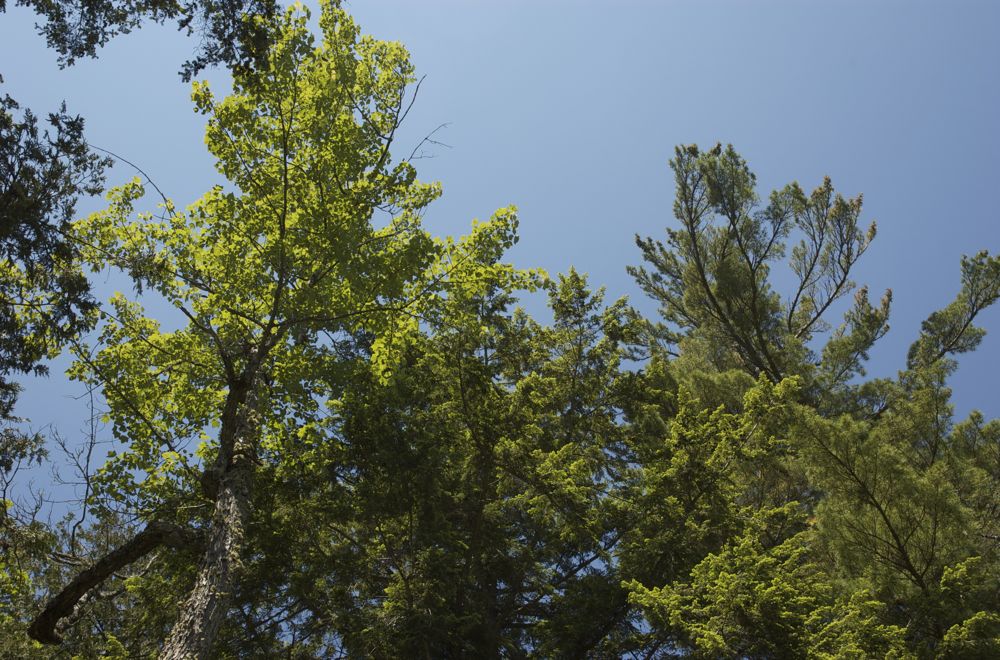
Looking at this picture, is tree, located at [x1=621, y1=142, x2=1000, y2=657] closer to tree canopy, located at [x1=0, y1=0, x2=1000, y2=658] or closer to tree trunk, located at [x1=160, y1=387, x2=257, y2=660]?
tree canopy, located at [x1=0, y1=0, x2=1000, y2=658]

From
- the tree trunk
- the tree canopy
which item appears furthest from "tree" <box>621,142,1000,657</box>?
the tree trunk

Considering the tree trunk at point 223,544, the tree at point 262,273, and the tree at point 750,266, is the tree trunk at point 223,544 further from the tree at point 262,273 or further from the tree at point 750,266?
the tree at point 750,266

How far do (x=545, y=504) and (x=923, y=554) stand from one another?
15.5 feet

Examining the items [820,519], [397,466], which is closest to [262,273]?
[397,466]

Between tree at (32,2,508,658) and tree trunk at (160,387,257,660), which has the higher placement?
tree at (32,2,508,658)

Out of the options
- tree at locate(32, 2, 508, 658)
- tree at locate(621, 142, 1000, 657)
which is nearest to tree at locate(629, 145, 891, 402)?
tree at locate(621, 142, 1000, 657)

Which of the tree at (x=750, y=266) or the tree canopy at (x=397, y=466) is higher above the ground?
the tree at (x=750, y=266)

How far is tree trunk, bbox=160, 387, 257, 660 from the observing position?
18.8 feet

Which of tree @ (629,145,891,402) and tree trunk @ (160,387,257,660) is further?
tree @ (629,145,891,402)

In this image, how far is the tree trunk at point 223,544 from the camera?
573 centimetres

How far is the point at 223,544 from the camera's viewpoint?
6297 mm

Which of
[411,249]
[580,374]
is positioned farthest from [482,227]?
[580,374]

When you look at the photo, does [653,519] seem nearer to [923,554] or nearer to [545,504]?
[545,504]

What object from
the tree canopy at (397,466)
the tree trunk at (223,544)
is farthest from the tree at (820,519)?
the tree trunk at (223,544)
